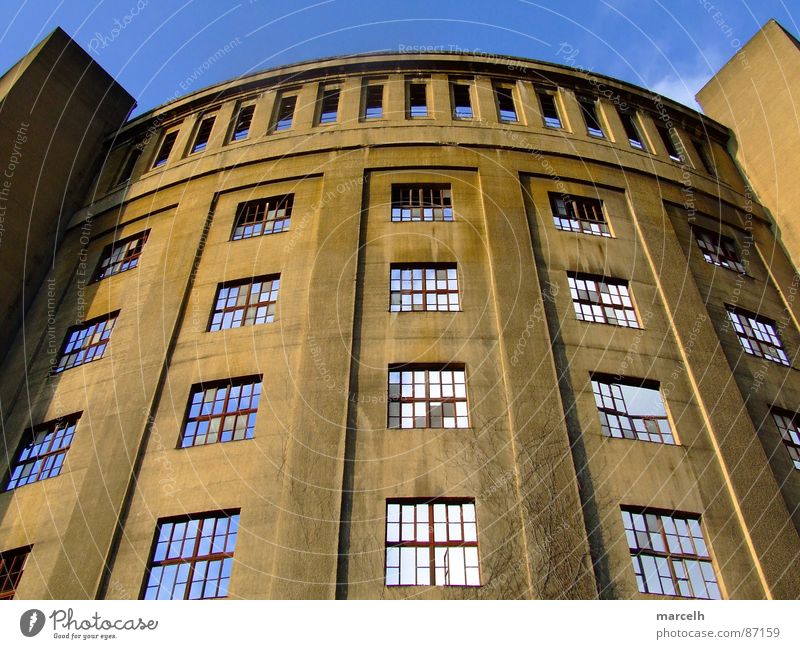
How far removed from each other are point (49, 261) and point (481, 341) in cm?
1897

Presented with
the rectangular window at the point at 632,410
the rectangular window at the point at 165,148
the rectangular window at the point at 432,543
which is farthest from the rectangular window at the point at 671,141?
the rectangular window at the point at 165,148

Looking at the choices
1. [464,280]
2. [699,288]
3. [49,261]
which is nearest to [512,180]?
[464,280]

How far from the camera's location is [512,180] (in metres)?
25.5

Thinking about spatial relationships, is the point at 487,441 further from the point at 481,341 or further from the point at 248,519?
the point at 248,519

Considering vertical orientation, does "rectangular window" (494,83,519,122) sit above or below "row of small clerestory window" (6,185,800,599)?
above

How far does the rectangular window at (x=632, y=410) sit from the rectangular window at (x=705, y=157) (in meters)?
14.7

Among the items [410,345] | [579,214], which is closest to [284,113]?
[579,214]

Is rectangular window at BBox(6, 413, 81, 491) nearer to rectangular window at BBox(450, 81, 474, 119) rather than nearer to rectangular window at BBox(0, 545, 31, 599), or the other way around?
rectangular window at BBox(0, 545, 31, 599)

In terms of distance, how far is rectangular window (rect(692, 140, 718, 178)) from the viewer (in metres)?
31.0

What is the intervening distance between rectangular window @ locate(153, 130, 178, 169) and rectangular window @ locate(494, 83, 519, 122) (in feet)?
49.5

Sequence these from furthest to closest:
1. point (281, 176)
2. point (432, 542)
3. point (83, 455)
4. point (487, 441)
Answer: point (281, 176) < point (83, 455) < point (487, 441) < point (432, 542)

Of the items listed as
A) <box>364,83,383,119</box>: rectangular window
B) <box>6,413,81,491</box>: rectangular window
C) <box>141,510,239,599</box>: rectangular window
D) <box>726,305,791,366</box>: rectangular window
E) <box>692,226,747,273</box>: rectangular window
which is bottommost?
<box>141,510,239,599</box>: rectangular window

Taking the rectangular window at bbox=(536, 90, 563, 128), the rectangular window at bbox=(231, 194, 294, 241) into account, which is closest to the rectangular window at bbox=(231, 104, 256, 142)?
the rectangular window at bbox=(231, 194, 294, 241)

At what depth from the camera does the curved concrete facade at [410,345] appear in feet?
56.3
